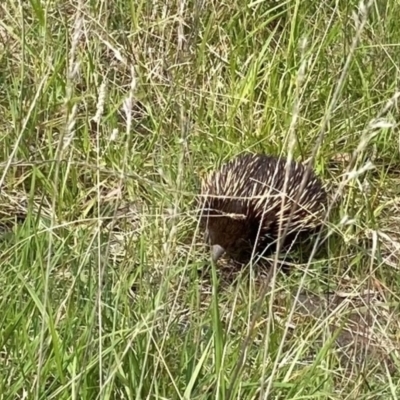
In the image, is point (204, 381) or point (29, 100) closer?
point (204, 381)

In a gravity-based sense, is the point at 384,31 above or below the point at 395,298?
above

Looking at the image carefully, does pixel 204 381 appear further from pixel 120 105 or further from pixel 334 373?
pixel 120 105

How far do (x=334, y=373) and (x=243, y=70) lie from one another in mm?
1124

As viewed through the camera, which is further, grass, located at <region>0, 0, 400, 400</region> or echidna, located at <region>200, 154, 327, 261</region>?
echidna, located at <region>200, 154, 327, 261</region>

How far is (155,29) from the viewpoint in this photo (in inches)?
97.0

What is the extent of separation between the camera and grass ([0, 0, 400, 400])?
142cm

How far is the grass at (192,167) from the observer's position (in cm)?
142

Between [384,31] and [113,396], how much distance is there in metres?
1.42

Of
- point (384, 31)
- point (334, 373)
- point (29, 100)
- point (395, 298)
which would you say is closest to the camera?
point (334, 373)

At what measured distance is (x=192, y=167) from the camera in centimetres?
213

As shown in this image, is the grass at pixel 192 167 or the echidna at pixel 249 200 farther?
the echidna at pixel 249 200

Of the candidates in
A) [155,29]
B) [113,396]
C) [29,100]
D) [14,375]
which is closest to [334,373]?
[113,396]

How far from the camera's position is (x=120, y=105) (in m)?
2.31

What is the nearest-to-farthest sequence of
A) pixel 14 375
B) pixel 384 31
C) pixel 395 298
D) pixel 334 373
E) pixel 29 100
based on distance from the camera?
pixel 14 375
pixel 334 373
pixel 395 298
pixel 29 100
pixel 384 31
